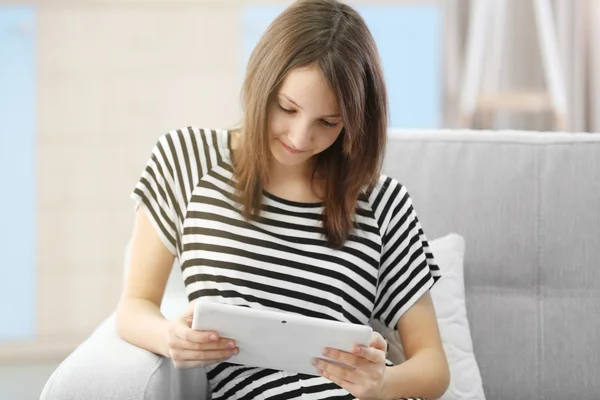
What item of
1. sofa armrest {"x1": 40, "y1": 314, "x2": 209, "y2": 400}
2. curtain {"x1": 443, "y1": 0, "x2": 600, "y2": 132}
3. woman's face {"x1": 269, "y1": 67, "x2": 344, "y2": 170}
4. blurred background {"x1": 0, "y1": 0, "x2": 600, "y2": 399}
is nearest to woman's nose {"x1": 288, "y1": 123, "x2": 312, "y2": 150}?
woman's face {"x1": 269, "y1": 67, "x2": 344, "y2": 170}

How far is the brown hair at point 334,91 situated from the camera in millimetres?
1377

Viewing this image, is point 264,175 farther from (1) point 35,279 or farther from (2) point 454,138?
(1) point 35,279

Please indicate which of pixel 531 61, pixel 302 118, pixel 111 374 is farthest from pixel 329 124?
pixel 531 61

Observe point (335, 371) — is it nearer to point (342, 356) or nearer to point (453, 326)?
point (342, 356)

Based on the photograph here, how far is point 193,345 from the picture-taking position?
1.24 meters

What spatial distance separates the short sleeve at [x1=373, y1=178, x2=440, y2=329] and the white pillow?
0.11m

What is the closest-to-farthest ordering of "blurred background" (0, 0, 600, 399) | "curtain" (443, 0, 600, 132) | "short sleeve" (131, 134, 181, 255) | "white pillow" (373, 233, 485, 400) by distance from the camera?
"short sleeve" (131, 134, 181, 255), "white pillow" (373, 233, 485, 400), "blurred background" (0, 0, 600, 399), "curtain" (443, 0, 600, 132)

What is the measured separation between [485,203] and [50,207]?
1784 millimetres

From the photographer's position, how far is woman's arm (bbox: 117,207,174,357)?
1.39 m

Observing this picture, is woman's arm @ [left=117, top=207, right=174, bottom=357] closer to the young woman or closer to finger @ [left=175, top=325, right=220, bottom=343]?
the young woman

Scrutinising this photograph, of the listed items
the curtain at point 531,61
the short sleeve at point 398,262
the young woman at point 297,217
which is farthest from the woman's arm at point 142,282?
the curtain at point 531,61

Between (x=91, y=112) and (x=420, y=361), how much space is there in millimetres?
1926

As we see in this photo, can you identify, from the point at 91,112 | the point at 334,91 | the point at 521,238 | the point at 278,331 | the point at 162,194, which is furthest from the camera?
the point at 91,112

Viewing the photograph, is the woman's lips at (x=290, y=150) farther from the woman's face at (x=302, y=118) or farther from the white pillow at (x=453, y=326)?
the white pillow at (x=453, y=326)
